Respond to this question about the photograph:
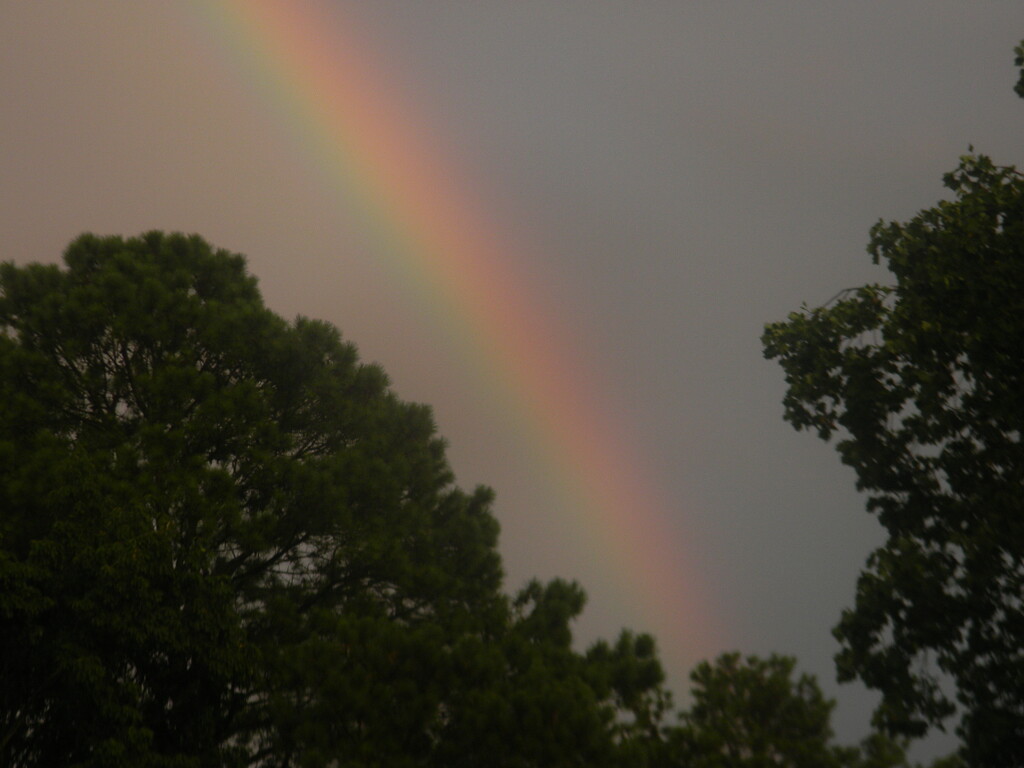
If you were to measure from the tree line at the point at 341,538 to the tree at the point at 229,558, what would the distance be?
3cm

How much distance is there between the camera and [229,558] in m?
8.80

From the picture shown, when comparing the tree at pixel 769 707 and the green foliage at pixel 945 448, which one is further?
the tree at pixel 769 707

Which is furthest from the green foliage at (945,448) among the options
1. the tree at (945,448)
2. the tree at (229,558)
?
the tree at (229,558)

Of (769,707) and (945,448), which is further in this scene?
(769,707)

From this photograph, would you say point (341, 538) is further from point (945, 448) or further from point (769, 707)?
point (769, 707)

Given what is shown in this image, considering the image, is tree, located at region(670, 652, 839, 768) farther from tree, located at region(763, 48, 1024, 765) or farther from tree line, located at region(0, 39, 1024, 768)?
tree, located at region(763, 48, 1024, 765)

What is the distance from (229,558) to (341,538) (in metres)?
1.35

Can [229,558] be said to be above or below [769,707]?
below

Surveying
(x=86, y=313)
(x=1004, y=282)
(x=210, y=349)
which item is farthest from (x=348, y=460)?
(x=1004, y=282)

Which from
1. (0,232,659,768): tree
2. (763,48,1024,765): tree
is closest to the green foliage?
(763,48,1024,765): tree

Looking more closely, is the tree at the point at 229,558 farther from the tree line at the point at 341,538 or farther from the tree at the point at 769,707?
the tree at the point at 769,707

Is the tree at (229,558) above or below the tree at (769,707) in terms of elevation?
below

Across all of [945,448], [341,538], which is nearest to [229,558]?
[341,538]

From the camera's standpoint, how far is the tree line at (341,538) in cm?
620
